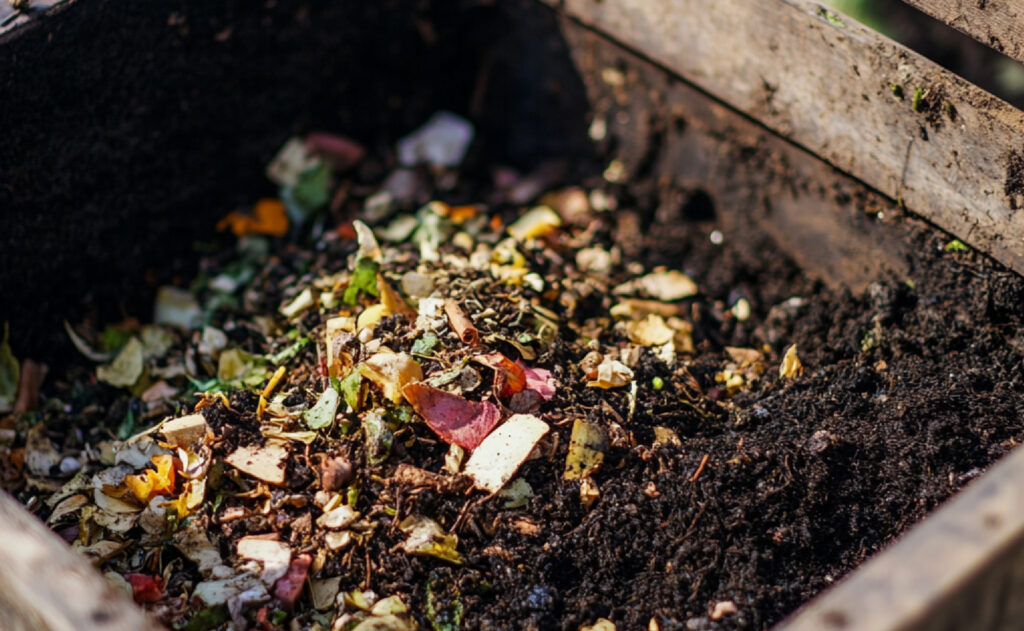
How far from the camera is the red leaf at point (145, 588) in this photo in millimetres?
1596

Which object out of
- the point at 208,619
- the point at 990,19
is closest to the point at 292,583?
the point at 208,619

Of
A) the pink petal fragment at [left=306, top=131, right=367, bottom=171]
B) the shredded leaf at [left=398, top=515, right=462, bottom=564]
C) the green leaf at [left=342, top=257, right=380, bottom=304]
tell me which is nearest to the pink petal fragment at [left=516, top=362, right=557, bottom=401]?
the shredded leaf at [left=398, top=515, right=462, bottom=564]

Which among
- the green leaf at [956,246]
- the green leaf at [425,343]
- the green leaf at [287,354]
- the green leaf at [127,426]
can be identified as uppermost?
the green leaf at [956,246]

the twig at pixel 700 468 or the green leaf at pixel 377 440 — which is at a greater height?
the green leaf at pixel 377 440

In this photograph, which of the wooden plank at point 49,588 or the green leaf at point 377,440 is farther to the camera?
the green leaf at point 377,440

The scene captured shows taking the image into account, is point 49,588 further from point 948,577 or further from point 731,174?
point 731,174

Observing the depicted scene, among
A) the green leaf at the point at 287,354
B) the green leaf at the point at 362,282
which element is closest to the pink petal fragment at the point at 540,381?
the green leaf at the point at 362,282

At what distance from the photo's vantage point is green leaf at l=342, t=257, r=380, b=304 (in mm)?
2104

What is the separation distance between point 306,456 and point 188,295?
1.03 meters

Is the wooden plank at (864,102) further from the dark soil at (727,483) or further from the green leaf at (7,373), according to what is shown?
the green leaf at (7,373)

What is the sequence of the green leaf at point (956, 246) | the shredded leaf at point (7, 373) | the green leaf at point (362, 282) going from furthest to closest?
the shredded leaf at point (7, 373) < the green leaf at point (362, 282) < the green leaf at point (956, 246)

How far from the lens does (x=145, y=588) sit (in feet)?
5.25

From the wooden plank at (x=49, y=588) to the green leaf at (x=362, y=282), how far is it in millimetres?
980

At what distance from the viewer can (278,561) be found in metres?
1.61
